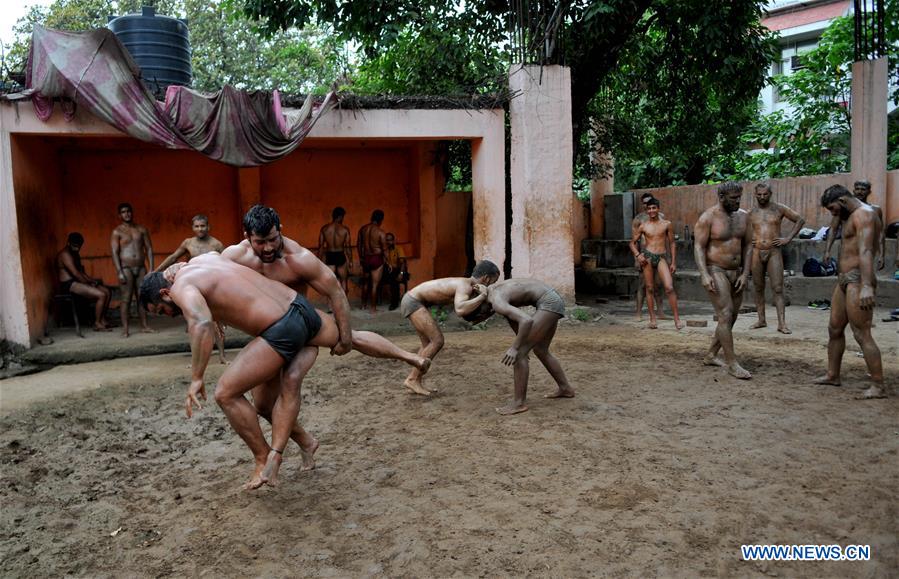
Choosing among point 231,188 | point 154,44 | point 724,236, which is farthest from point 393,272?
point 724,236

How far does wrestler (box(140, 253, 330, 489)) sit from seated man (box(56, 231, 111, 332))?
6438 mm

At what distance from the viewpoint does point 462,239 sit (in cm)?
1493

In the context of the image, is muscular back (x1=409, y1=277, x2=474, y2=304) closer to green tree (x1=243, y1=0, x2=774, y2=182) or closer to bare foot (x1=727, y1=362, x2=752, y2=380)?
bare foot (x1=727, y1=362, x2=752, y2=380)

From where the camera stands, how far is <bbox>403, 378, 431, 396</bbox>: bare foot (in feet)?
22.2

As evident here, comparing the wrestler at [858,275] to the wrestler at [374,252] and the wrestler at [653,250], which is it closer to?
the wrestler at [653,250]

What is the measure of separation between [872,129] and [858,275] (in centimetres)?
652

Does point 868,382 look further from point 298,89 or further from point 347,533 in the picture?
point 298,89

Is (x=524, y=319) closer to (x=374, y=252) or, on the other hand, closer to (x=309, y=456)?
(x=309, y=456)

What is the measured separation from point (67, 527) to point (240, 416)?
1.09 meters

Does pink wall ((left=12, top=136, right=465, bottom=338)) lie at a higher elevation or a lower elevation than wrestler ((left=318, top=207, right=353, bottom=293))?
higher

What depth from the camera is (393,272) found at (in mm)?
12242

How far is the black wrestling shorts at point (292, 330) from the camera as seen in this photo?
14.3 feet

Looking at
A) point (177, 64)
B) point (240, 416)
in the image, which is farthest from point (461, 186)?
point (240, 416)
